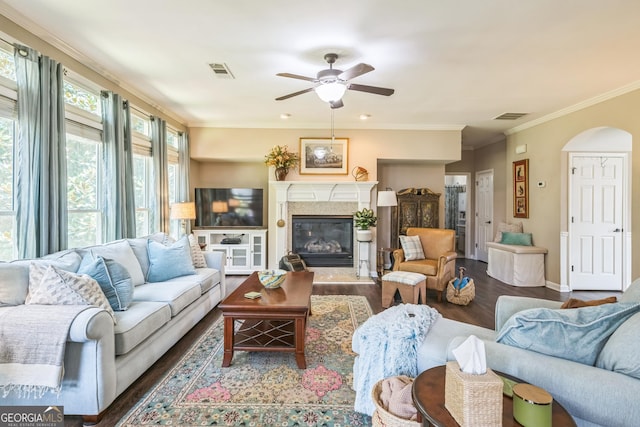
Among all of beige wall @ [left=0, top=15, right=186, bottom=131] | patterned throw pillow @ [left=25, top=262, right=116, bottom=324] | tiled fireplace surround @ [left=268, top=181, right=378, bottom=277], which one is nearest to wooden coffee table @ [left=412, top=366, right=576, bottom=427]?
patterned throw pillow @ [left=25, top=262, right=116, bottom=324]

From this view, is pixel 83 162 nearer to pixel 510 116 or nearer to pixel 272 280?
pixel 272 280

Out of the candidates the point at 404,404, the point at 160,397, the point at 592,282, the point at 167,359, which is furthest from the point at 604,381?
the point at 592,282

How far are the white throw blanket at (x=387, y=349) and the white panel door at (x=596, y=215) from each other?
4284 millimetres

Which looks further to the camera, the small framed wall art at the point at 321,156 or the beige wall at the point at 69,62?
the small framed wall art at the point at 321,156

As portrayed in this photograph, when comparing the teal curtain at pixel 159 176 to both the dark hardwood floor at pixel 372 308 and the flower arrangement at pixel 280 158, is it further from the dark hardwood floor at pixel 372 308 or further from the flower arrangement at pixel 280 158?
the flower arrangement at pixel 280 158

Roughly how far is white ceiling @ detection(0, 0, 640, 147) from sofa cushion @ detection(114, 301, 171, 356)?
2.28 metres

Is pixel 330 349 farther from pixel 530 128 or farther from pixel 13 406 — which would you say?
pixel 530 128

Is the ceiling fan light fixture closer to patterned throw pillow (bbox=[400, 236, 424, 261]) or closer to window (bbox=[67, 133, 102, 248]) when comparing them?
window (bbox=[67, 133, 102, 248])

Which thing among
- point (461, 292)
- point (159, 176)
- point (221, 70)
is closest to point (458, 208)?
point (461, 292)

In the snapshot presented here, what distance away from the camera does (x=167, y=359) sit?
8.63 feet

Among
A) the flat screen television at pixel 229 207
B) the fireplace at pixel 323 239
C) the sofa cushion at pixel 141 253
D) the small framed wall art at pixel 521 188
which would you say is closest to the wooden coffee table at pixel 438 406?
the sofa cushion at pixel 141 253

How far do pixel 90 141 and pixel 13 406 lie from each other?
2506 millimetres

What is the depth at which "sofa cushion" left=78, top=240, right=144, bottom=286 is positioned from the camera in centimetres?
282

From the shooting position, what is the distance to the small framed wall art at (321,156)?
18.3ft
